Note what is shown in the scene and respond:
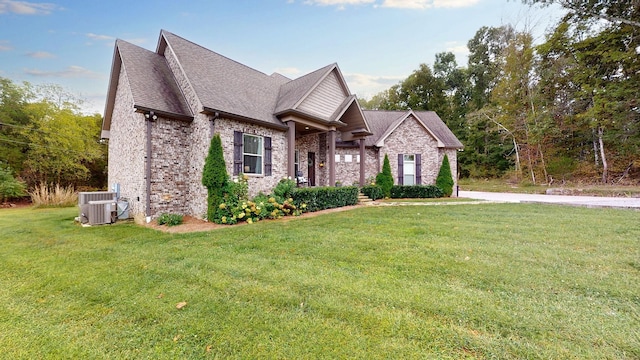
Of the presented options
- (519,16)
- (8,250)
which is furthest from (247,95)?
(519,16)

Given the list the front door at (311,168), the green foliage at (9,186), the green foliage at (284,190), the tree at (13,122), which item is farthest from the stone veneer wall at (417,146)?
the tree at (13,122)

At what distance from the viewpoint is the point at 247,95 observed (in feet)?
34.2

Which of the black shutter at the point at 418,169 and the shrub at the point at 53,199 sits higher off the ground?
the black shutter at the point at 418,169

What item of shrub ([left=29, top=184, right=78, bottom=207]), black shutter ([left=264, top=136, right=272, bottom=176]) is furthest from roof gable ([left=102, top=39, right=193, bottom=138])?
shrub ([left=29, top=184, right=78, bottom=207])

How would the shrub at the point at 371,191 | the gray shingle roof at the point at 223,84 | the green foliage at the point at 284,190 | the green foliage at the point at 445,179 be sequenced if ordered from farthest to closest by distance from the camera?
the green foliage at the point at 445,179 < the shrub at the point at 371,191 < the green foliage at the point at 284,190 < the gray shingle roof at the point at 223,84

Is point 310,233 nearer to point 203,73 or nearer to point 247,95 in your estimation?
point 247,95

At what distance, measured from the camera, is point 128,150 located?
29.9 ft

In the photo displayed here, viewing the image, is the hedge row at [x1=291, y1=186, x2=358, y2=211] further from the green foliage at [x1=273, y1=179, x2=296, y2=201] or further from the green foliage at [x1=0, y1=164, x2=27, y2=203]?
the green foliage at [x1=0, y1=164, x2=27, y2=203]

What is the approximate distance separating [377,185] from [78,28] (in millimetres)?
16657

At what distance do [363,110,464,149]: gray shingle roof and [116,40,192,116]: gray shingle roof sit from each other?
1059 cm

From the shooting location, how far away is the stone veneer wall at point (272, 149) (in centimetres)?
867

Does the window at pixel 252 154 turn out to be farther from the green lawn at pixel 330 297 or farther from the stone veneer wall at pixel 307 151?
the green lawn at pixel 330 297

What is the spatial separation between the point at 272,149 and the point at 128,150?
5271mm

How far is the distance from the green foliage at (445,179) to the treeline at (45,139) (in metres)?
24.7
